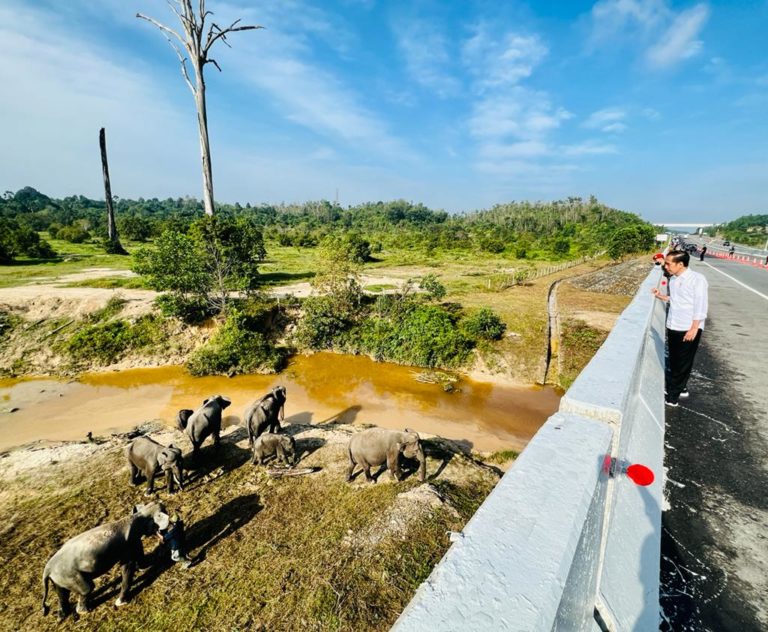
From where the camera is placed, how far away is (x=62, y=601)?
4.55 metres

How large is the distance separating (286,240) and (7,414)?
43.0 metres

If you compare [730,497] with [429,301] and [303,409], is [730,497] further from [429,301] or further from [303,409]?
[429,301]

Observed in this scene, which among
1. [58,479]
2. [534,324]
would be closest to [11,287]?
[58,479]

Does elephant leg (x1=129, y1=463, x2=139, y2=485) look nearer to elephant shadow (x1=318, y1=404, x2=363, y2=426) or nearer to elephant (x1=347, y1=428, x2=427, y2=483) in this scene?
elephant (x1=347, y1=428, x2=427, y2=483)

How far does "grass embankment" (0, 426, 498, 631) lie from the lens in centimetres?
457

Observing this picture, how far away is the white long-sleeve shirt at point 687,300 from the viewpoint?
3859 mm

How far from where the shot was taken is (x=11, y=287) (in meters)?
20.5

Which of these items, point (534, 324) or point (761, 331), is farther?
point (534, 324)

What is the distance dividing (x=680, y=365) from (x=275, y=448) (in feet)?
22.2

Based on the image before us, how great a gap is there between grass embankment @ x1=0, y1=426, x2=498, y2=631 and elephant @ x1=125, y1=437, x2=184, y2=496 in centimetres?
29

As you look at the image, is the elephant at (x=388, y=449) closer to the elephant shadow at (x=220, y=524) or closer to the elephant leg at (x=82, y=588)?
the elephant shadow at (x=220, y=524)

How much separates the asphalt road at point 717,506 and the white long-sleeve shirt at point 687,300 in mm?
636

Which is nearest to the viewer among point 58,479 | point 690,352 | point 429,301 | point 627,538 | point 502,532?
point 502,532

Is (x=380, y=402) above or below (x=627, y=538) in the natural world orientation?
below
